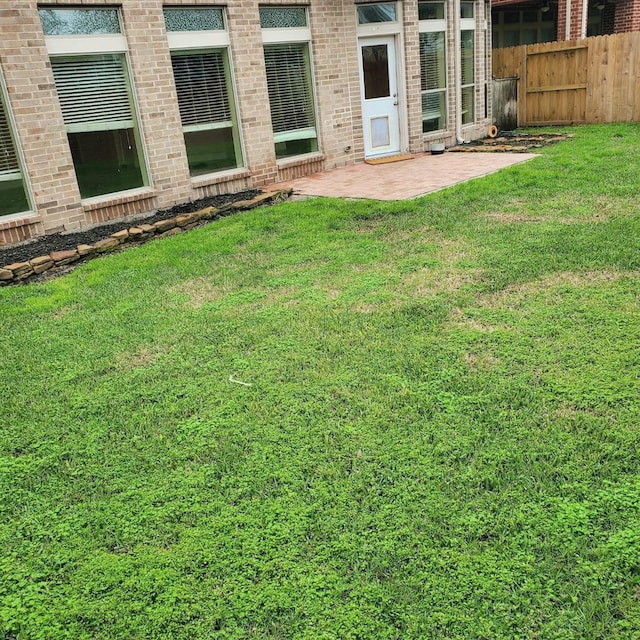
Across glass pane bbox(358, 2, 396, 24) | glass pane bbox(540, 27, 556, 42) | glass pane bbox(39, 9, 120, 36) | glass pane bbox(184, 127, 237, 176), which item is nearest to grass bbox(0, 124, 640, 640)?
glass pane bbox(39, 9, 120, 36)

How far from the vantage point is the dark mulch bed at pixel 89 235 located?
732cm

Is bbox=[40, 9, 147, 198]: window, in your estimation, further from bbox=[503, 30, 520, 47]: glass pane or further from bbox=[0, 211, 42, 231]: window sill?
bbox=[503, 30, 520, 47]: glass pane

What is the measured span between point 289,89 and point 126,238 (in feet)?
15.2

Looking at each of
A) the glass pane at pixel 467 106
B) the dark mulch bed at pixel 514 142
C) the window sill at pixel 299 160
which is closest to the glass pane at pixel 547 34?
the dark mulch bed at pixel 514 142

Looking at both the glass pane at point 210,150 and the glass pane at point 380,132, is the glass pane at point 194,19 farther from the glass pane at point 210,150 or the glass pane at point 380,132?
the glass pane at point 380,132

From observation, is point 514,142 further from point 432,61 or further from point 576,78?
point 576,78

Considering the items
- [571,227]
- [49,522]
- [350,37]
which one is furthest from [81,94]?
[49,522]

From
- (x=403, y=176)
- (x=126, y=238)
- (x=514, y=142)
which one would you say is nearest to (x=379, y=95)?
(x=403, y=176)

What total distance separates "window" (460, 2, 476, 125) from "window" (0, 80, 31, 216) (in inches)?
379

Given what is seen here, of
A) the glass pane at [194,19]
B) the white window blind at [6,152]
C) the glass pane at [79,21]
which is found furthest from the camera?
the glass pane at [194,19]

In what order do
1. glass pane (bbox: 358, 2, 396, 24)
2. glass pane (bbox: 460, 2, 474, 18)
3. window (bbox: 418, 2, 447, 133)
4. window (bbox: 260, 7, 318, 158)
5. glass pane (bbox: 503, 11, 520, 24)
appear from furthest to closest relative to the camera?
glass pane (bbox: 503, 11, 520, 24) < glass pane (bbox: 460, 2, 474, 18) < window (bbox: 418, 2, 447, 133) < glass pane (bbox: 358, 2, 396, 24) < window (bbox: 260, 7, 318, 158)

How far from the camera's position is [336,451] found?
3.06 m

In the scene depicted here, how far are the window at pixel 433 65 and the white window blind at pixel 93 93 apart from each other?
661cm

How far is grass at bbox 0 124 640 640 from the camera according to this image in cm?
225
